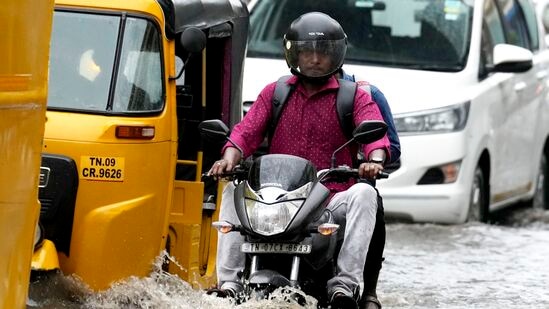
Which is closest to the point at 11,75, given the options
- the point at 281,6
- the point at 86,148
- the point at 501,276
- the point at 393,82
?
the point at 86,148

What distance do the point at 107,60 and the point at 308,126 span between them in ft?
4.84

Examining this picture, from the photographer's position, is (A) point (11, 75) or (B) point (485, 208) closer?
(A) point (11, 75)

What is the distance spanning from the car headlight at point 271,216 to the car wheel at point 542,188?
908 centimetres

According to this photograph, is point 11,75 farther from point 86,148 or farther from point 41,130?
point 86,148

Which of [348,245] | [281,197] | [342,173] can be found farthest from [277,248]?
[342,173]

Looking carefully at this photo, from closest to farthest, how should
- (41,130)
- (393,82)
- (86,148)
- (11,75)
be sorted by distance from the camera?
(11,75) < (41,130) < (86,148) < (393,82)

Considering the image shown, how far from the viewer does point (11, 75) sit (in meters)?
5.97

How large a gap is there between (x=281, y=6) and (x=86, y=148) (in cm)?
609

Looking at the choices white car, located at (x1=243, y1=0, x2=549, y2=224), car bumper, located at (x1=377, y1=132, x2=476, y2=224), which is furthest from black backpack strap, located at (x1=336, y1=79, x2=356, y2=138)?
car bumper, located at (x1=377, y1=132, x2=476, y2=224)

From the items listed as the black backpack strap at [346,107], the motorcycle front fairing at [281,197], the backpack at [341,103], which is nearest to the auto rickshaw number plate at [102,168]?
the backpack at [341,103]

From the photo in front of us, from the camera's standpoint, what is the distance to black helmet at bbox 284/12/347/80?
8094mm

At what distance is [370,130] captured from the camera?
7.59 m

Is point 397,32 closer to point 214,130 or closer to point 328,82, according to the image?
point 328,82

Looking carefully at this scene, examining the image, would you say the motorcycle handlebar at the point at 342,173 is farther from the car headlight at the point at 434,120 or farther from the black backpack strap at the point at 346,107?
the car headlight at the point at 434,120
